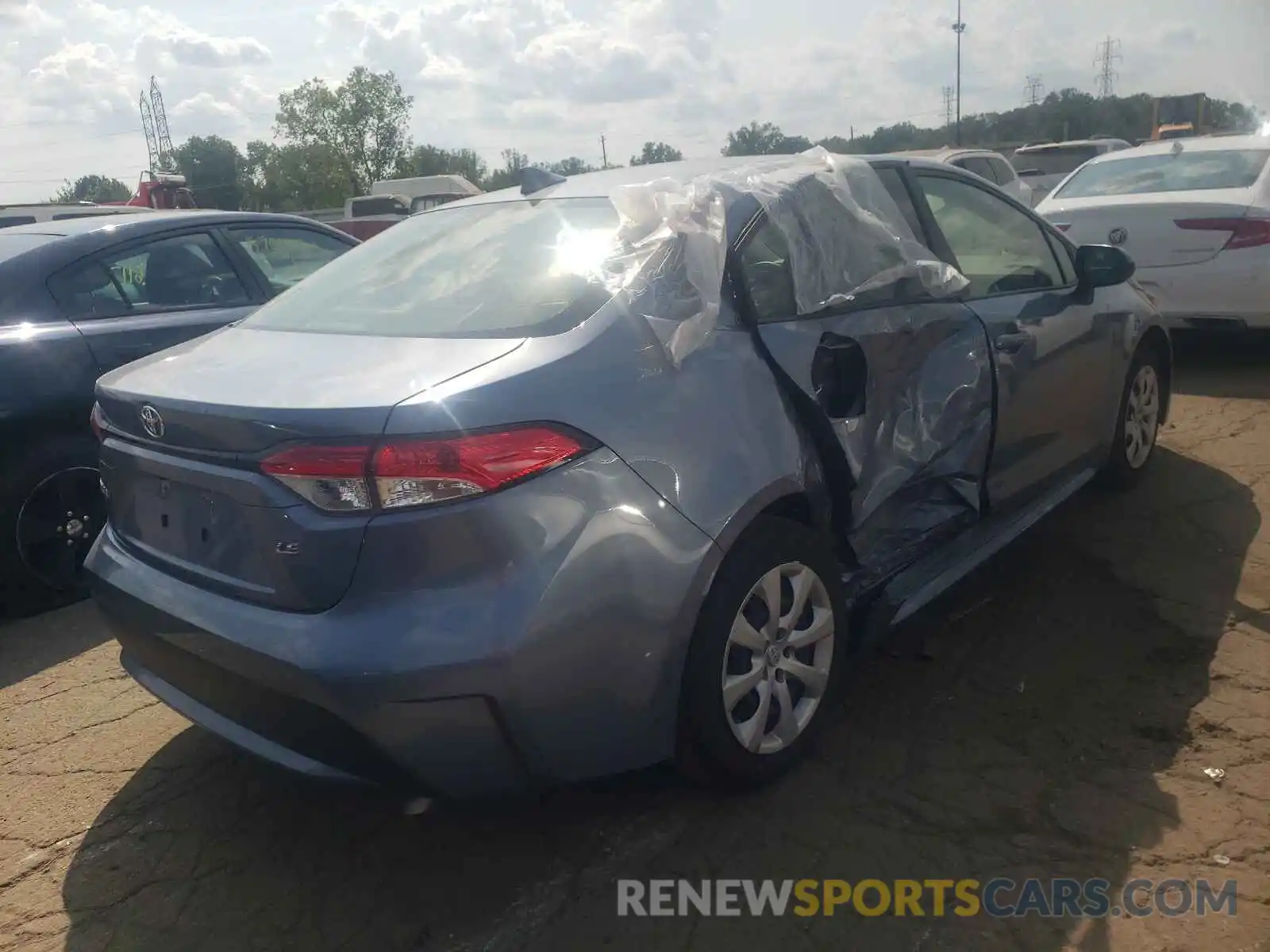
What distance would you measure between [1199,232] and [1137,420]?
8.05ft

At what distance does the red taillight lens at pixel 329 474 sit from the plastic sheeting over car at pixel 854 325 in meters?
0.78

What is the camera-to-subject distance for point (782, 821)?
105 inches

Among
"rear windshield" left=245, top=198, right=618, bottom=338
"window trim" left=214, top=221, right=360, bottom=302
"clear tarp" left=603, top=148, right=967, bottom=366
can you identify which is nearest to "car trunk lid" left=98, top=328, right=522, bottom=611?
"rear windshield" left=245, top=198, right=618, bottom=338

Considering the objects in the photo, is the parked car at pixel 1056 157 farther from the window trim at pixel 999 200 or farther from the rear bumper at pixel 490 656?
the rear bumper at pixel 490 656

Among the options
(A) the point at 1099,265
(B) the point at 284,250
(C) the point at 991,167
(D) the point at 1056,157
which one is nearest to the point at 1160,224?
(A) the point at 1099,265

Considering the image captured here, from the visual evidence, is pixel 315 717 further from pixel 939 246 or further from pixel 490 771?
pixel 939 246

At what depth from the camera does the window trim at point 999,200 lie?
12.0ft

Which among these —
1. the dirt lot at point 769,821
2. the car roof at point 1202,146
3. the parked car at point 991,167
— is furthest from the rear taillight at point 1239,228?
the parked car at point 991,167

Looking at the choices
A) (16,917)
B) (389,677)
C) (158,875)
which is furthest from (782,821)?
(16,917)

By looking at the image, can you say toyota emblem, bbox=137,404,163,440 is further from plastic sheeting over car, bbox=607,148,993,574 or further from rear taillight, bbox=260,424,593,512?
plastic sheeting over car, bbox=607,148,993,574

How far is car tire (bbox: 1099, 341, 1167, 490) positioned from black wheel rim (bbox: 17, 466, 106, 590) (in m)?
4.38

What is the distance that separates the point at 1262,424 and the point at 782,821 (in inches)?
178

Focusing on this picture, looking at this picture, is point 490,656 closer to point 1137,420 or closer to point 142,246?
point 142,246

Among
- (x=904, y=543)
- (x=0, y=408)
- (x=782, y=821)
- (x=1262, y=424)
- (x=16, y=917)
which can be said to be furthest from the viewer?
(x=1262, y=424)
